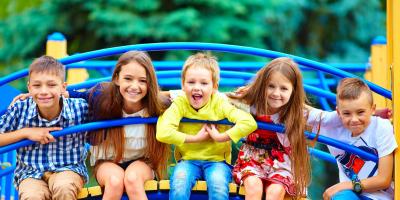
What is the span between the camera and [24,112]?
16.1ft

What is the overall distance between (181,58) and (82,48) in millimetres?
1342

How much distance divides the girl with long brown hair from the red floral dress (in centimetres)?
41

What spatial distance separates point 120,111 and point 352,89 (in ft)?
3.79

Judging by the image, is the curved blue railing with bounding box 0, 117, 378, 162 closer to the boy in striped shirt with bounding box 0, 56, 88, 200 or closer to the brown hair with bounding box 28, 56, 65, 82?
the boy in striped shirt with bounding box 0, 56, 88, 200

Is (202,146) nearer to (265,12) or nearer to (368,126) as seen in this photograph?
(368,126)

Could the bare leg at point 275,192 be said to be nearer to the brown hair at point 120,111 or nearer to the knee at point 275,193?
the knee at point 275,193

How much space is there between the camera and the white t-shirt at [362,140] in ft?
15.8

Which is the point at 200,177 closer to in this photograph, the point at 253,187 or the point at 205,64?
the point at 253,187

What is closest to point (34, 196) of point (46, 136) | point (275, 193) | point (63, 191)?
point (63, 191)

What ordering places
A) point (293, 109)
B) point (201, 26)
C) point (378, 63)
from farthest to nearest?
point (201, 26)
point (378, 63)
point (293, 109)

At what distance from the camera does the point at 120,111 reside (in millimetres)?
4973

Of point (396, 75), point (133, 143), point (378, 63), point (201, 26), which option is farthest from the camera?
point (201, 26)

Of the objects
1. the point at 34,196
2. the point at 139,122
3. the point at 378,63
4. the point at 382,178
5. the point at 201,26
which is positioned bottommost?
the point at 34,196

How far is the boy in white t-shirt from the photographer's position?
4801mm
